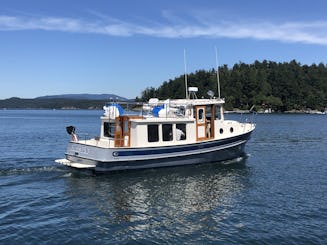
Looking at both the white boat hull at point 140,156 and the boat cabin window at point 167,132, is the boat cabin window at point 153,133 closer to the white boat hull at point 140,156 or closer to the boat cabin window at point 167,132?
the boat cabin window at point 167,132

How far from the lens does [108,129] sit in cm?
2572

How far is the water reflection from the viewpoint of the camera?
15.2 meters

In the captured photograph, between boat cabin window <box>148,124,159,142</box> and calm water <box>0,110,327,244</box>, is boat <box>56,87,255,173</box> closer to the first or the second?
boat cabin window <box>148,124,159,142</box>

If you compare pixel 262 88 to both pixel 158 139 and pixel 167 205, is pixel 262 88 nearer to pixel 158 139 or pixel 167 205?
pixel 158 139

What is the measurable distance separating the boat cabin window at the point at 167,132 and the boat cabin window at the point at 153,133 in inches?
18.8

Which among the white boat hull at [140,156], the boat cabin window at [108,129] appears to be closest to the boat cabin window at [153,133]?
the white boat hull at [140,156]

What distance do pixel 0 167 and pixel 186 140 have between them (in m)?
11.7

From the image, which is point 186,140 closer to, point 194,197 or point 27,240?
point 194,197

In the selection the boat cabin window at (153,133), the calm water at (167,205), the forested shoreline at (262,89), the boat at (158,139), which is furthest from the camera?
the forested shoreline at (262,89)

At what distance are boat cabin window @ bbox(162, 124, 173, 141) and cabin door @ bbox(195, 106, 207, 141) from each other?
1.93 m

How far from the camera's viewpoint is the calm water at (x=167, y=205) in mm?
14172

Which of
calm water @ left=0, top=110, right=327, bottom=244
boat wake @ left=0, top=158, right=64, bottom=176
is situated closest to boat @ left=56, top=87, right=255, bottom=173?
calm water @ left=0, top=110, right=327, bottom=244

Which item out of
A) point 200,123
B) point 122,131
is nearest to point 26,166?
point 122,131

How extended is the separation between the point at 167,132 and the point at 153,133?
948 millimetres
